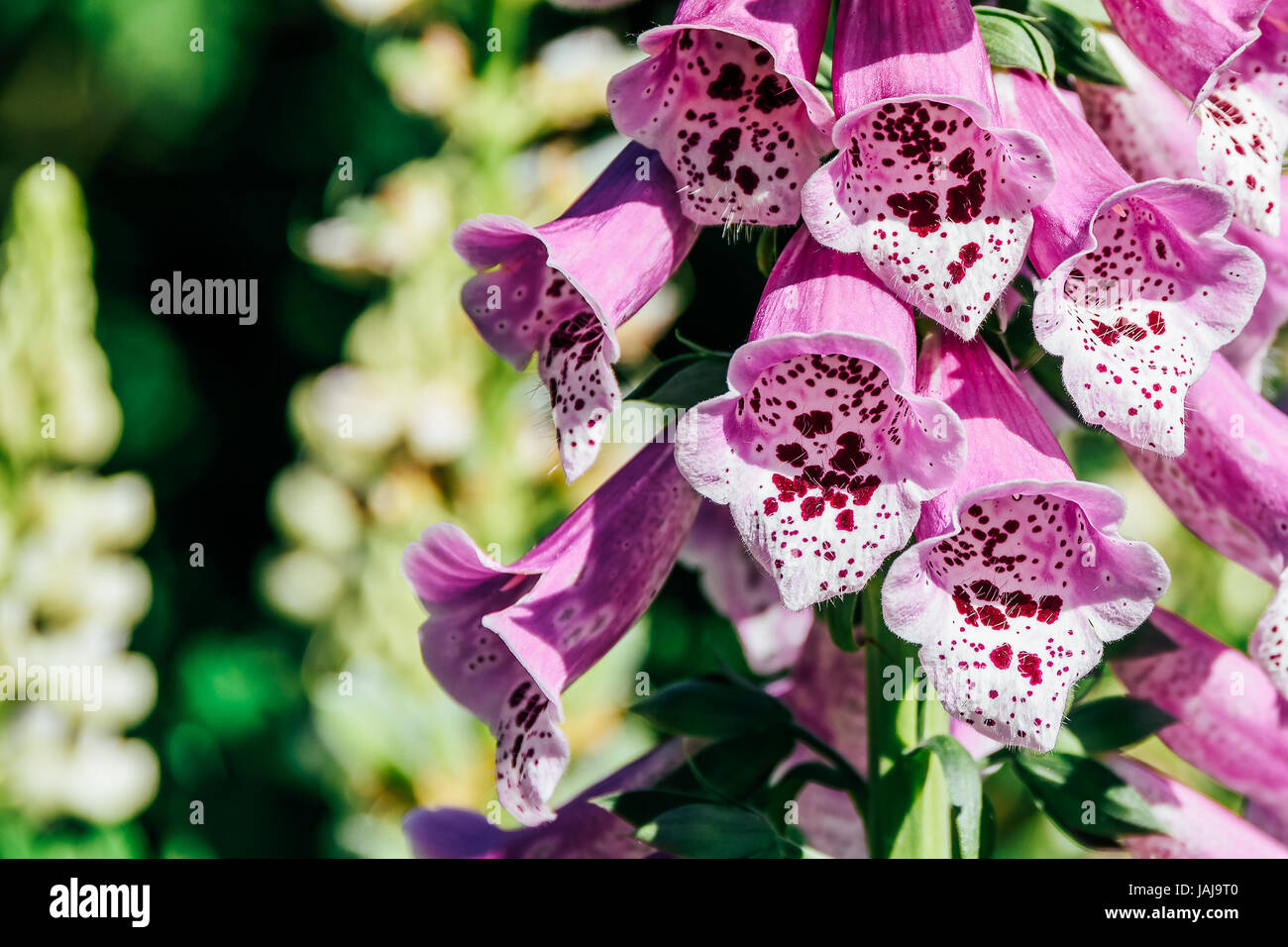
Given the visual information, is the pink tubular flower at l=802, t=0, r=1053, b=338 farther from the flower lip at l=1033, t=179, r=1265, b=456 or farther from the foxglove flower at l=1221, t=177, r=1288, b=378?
the foxglove flower at l=1221, t=177, r=1288, b=378

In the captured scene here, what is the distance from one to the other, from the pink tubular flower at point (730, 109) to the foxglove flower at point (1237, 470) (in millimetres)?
305

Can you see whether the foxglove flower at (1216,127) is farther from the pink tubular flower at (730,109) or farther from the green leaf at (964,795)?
the green leaf at (964,795)

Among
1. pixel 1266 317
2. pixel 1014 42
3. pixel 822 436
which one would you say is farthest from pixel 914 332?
pixel 1266 317

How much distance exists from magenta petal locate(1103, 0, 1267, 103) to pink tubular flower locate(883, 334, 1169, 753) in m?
0.21

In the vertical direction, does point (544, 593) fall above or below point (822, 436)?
below

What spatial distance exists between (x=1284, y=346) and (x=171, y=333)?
1875mm

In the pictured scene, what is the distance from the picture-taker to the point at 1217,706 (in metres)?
0.84

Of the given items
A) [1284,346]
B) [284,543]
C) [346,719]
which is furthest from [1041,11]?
[284,543]

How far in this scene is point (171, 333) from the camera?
2268 mm

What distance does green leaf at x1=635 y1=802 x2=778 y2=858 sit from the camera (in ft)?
2.33

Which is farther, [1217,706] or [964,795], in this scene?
[1217,706]

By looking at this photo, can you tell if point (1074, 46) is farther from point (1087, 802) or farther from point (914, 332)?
point (1087, 802)

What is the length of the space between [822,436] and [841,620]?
0.47 ft

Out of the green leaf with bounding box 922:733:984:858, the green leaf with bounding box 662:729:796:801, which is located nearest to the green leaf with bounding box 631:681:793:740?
the green leaf with bounding box 662:729:796:801
